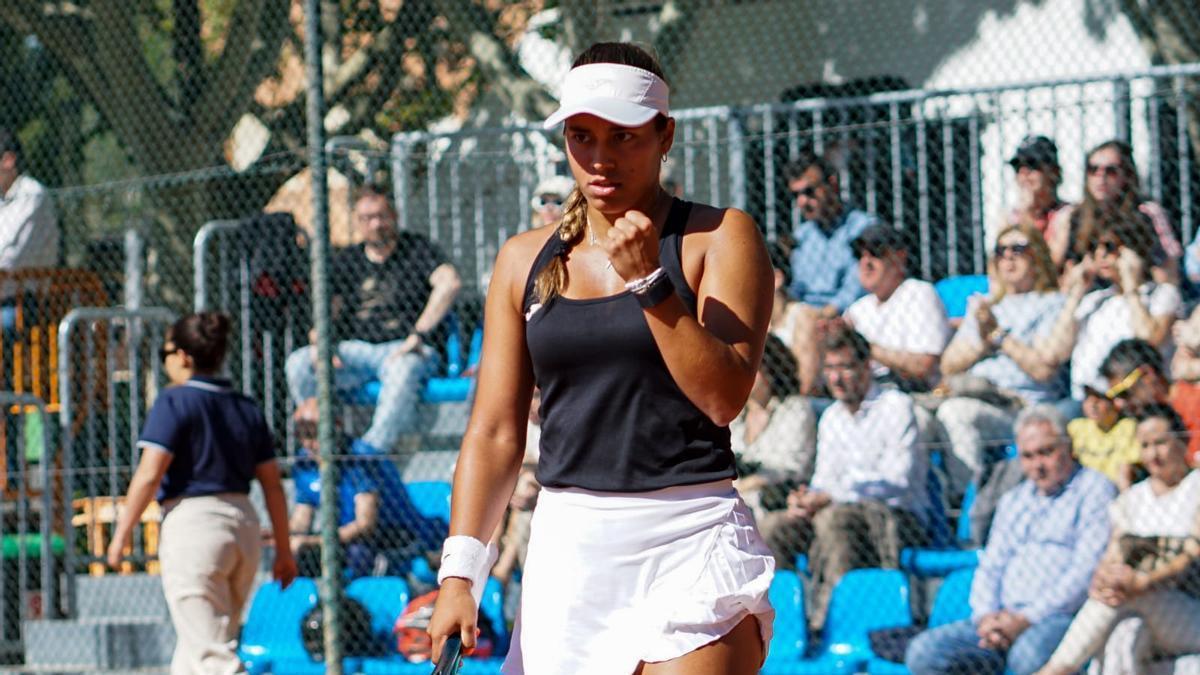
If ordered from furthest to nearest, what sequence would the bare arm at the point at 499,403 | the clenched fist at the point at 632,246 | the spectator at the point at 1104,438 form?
1. the spectator at the point at 1104,438
2. the bare arm at the point at 499,403
3. the clenched fist at the point at 632,246

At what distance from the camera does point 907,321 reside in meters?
7.68

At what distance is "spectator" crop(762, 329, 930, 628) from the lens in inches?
286

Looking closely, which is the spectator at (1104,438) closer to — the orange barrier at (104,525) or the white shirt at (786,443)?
the white shirt at (786,443)

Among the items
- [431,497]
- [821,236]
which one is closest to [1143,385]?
[821,236]

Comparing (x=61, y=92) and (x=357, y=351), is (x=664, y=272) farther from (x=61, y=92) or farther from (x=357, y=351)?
(x=61, y=92)

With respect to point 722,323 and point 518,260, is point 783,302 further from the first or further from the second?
point 722,323

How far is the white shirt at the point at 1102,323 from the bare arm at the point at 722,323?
4.23m

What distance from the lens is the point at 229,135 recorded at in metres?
11.7

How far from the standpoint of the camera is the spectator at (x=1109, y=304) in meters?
7.16

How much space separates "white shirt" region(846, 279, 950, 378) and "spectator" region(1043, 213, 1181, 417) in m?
0.48

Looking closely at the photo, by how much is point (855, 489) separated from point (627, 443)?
4.29 m

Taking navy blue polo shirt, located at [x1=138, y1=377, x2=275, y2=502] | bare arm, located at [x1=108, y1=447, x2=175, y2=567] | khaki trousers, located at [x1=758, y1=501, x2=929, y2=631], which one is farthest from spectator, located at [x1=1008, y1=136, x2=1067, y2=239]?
bare arm, located at [x1=108, y1=447, x2=175, y2=567]

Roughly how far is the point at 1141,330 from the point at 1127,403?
391 mm

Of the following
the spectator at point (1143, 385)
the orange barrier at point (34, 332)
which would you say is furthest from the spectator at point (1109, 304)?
the orange barrier at point (34, 332)
